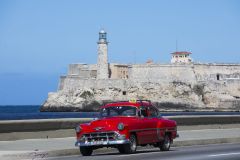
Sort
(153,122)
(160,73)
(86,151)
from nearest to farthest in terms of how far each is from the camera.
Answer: (86,151), (153,122), (160,73)

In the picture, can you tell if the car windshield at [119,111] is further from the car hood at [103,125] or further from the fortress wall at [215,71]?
the fortress wall at [215,71]

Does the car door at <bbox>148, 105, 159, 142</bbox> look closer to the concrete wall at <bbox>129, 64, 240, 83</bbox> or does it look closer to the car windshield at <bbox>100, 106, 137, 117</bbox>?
the car windshield at <bbox>100, 106, 137, 117</bbox>

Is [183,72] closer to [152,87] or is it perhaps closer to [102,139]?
[152,87]

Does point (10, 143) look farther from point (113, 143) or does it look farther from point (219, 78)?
point (219, 78)

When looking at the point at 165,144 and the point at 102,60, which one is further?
the point at 102,60

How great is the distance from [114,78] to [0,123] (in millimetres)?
119157

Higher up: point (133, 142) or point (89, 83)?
point (89, 83)

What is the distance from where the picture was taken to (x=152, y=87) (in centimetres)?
13762

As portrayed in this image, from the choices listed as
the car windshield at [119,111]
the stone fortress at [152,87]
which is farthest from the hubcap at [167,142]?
the stone fortress at [152,87]

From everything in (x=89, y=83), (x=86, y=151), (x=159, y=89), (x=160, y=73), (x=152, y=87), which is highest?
(x=160, y=73)

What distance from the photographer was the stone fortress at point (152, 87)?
5359 inches

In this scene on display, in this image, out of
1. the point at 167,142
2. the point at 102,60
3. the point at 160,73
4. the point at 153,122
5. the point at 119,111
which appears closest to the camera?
the point at 119,111

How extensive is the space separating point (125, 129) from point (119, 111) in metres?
1.14

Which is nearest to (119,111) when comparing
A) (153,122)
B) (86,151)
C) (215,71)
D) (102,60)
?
(153,122)
